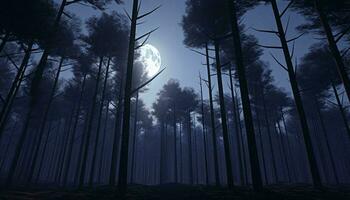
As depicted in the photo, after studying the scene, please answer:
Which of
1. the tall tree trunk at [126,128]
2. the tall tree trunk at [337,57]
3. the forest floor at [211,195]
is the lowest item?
the forest floor at [211,195]

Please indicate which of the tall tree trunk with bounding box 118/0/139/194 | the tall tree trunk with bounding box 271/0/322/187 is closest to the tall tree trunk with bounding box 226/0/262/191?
the tall tree trunk with bounding box 271/0/322/187

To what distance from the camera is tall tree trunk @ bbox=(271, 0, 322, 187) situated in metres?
7.97

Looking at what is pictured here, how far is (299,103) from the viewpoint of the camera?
8586 millimetres

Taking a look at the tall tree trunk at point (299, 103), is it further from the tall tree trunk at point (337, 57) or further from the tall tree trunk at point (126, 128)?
the tall tree trunk at point (126, 128)

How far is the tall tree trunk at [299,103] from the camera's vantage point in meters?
7.97

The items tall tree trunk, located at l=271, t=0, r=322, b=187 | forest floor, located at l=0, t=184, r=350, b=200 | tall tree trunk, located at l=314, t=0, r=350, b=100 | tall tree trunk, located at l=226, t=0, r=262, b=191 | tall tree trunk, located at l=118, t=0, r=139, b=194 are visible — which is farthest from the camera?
tall tree trunk, located at l=271, t=0, r=322, b=187

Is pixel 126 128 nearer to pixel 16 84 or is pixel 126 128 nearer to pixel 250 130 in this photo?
pixel 250 130

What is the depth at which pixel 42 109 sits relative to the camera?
21.3 metres

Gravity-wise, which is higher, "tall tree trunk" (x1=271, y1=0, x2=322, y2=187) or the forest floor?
"tall tree trunk" (x1=271, y1=0, x2=322, y2=187)

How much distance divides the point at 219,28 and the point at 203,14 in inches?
56.3

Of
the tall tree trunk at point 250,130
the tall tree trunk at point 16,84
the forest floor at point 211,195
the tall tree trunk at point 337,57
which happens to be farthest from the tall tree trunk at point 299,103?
the tall tree trunk at point 16,84

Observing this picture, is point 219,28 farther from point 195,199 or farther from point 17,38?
point 17,38

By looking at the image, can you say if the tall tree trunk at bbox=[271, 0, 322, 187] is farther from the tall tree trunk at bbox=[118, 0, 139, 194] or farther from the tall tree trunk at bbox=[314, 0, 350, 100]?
the tall tree trunk at bbox=[118, 0, 139, 194]

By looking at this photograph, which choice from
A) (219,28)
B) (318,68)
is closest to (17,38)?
(219,28)
